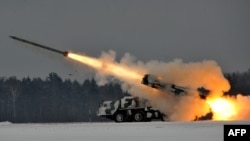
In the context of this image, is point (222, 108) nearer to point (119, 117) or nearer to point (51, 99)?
point (119, 117)

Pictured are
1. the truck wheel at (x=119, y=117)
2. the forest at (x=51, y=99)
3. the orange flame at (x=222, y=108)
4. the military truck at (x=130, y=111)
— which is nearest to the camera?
the orange flame at (x=222, y=108)

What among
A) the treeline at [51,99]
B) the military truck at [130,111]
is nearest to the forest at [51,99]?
the treeline at [51,99]

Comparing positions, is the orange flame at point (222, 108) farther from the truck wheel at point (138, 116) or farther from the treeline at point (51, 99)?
the treeline at point (51, 99)

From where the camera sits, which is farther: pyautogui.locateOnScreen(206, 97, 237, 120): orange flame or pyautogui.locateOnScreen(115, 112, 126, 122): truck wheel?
pyautogui.locateOnScreen(115, 112, 126, 122): truck wheel

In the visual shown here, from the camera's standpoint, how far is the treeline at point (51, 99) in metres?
123

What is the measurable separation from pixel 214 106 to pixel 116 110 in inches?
403

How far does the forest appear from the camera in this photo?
122562 millimetres

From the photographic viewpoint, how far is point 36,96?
438 feet

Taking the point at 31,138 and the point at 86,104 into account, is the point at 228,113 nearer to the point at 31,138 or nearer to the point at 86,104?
the point at 31,138

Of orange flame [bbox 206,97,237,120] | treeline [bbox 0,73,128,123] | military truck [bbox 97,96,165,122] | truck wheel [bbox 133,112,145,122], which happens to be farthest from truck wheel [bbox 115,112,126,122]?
treeline [bbox 0,73,128,123]

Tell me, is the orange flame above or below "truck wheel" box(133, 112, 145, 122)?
above

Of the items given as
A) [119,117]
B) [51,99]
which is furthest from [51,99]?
[119,117]

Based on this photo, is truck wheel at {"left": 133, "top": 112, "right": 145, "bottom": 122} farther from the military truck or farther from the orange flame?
the orange flame

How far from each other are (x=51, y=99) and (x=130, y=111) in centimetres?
7039
